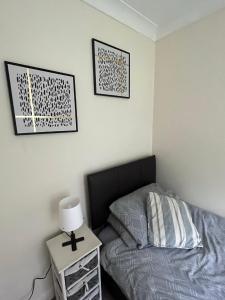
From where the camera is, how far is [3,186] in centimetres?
105

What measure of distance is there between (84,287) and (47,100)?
4.46 feet

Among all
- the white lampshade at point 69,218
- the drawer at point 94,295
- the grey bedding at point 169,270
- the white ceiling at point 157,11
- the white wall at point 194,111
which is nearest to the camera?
the grey bedding at point 169,270

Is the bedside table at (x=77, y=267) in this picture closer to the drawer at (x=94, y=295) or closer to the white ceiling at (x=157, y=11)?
the drawer at (x=94, y=295)

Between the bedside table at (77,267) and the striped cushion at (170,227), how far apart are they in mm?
470

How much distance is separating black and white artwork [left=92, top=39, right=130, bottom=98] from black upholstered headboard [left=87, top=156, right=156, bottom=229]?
739 mm

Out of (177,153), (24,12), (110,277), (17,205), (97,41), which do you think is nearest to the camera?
(24,12)

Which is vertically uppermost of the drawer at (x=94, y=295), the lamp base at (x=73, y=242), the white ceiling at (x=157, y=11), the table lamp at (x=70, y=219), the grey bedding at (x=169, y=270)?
the white ceiling at (x=157, y=11)

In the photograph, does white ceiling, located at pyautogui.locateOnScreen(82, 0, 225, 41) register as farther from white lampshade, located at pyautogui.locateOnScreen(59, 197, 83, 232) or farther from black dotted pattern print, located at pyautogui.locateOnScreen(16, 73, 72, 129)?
white lampshade, located at pyautogui.locateOnScreen(59, 197, 83, 232)

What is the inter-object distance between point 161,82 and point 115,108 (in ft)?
2.42

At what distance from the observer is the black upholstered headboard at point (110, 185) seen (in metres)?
1.43

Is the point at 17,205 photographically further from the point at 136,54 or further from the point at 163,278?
the point at 136,54

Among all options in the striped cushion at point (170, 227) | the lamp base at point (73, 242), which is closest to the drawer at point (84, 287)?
the lamp base at point (73, 242)

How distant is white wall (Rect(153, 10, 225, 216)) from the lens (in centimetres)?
151

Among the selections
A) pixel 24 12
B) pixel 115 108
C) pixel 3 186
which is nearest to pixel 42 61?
pixel 24 12
